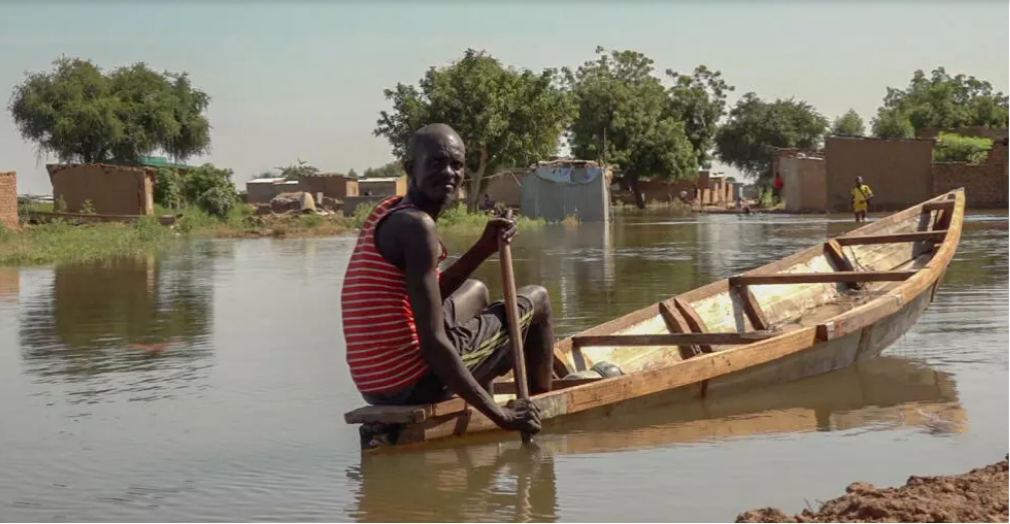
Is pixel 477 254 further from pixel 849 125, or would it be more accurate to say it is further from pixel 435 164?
pixel 849 125

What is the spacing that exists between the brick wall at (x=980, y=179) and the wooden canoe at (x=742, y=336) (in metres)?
23.8

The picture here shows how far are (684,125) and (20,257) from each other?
36658 mm

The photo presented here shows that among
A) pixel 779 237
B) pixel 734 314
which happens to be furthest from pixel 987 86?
pixel 734 314

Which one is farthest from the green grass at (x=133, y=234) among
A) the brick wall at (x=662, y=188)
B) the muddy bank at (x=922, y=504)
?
the brick wall at (x=662, y=188)

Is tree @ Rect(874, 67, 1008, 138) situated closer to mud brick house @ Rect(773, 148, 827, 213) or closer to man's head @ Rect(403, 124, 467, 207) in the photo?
mud brick house @ Rect(773, 148, 827, 213)

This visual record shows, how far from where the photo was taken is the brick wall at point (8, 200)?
2459 centimetres

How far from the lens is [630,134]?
4797cm

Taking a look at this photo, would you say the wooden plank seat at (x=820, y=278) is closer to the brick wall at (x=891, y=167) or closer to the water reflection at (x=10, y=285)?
the water reflection at (x=10, y=285)

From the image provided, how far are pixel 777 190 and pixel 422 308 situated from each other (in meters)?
39.9

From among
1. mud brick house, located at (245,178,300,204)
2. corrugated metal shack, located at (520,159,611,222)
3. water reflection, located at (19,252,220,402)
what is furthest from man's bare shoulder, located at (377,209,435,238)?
mud brick house, located at (245,178,300,204)

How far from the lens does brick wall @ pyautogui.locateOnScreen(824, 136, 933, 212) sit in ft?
107

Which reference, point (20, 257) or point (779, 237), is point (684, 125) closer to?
point (779, 237)

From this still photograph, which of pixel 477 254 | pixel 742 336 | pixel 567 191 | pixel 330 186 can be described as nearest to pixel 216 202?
pixel 567 191

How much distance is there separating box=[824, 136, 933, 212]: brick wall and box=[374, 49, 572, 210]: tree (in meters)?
8.50
